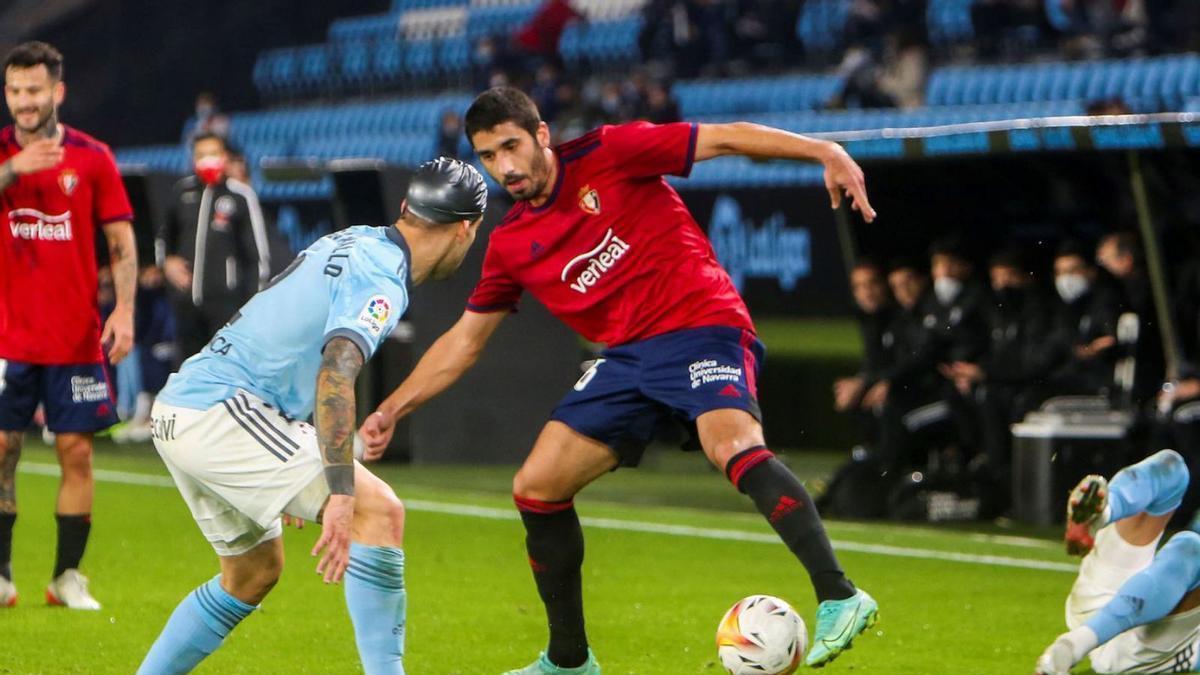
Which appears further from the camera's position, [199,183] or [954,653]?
[199,183]

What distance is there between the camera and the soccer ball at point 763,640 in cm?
520

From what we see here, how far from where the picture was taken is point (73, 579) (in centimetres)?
740

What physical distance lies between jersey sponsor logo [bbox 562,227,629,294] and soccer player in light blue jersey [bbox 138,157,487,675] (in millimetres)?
749

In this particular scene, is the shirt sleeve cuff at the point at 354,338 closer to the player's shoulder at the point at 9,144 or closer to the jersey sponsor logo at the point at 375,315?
the jersey sponsor logo at the point at 375,315

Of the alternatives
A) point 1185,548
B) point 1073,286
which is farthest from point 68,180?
point 1073,286

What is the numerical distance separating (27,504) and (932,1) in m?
10.8

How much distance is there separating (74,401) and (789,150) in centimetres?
341

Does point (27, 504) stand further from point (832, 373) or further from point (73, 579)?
point (832, 373)

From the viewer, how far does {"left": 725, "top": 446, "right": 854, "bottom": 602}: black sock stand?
515 centimetres

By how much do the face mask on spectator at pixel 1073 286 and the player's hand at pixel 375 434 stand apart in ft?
21.1

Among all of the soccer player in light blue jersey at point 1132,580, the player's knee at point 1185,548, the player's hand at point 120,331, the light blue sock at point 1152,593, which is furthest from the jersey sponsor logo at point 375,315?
the player's hand at point 120,331

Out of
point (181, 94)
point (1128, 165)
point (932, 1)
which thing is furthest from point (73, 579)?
point (181, 94)

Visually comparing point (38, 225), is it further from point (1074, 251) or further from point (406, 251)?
point (1074, 251)

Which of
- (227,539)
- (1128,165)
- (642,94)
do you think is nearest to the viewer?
(227,539)
